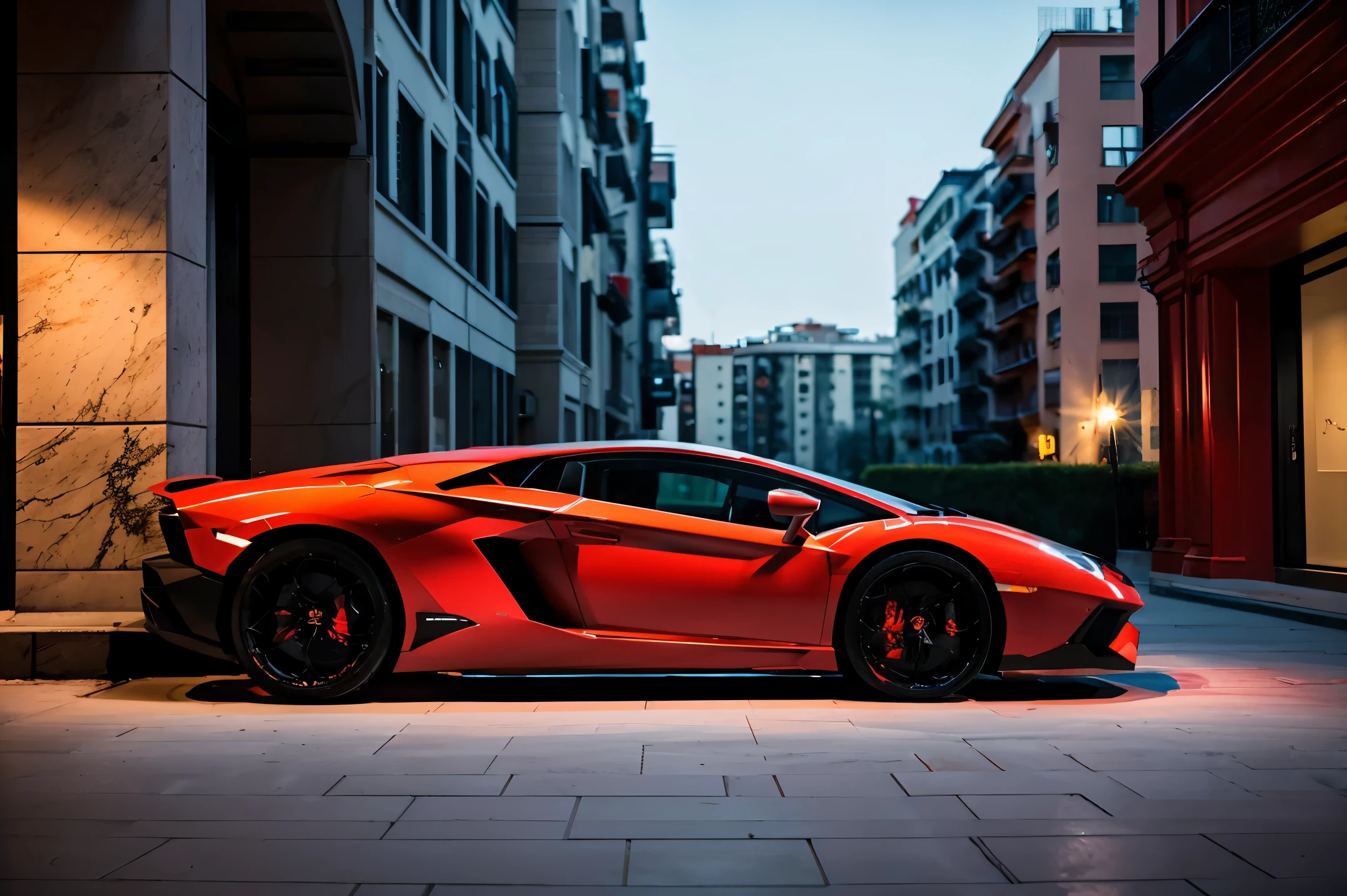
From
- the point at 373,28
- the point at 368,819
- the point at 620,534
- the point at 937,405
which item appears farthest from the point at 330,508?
the point at 937,405

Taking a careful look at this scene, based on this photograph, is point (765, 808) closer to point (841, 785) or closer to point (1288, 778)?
point (841, 785)

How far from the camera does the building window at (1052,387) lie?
5646cm

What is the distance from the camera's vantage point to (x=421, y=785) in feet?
12.8

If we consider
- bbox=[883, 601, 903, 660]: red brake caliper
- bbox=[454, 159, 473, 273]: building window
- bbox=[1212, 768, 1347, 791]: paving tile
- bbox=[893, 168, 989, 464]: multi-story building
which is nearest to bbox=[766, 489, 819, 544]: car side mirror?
bbox=[883, 601, 903, 660]: red brake caliper

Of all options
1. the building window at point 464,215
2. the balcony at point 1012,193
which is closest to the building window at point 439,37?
the building window at point 464,215

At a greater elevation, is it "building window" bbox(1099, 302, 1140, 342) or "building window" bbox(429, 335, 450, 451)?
"building window" bbox(1099, 302, 1140, 342)

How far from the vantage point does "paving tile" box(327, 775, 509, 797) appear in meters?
3.79

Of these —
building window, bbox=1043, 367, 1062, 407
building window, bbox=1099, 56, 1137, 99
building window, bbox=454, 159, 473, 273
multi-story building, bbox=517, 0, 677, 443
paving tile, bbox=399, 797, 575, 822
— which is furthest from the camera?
building window, bbox=1043, 367, 1062, 407

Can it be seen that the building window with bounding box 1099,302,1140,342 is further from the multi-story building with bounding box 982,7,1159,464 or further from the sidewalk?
the sidewalk

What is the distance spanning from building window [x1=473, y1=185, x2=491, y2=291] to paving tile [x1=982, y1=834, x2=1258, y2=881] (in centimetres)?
1855

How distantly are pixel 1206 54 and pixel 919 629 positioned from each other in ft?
28.6

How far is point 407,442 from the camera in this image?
1627cm

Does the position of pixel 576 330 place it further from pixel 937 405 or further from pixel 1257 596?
pixel 937 405

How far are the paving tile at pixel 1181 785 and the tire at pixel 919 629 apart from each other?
131cm
